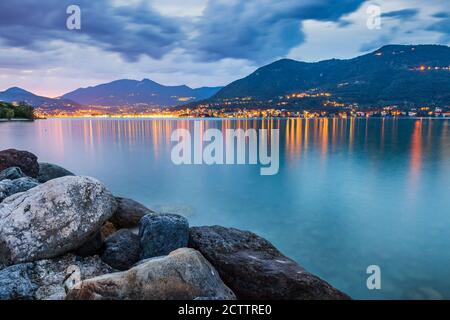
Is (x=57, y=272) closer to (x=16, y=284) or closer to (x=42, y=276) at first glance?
(x=42, y=276)

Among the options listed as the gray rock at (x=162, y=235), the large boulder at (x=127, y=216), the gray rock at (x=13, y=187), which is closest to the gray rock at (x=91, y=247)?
the gray rock at (x=162, y=235)

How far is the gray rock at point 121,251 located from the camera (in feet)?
23.3

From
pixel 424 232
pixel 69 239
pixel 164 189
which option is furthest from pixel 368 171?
pixel 69 239

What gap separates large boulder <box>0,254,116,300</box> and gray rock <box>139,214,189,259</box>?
3.31ft

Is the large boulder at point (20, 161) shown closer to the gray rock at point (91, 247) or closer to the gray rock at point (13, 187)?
the gray rock at point (13, 187)

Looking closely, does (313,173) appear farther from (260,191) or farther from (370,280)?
(370,280)

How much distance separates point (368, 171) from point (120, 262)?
2528cm

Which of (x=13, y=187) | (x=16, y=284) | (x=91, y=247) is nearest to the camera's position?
(x=16, y=284)

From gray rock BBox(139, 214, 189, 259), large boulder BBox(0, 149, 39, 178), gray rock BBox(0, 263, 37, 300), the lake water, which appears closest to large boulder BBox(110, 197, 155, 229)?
gray rock BBox(139, 214, 189, 259)

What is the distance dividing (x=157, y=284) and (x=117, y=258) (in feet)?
8.79

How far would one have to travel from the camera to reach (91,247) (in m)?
7.05

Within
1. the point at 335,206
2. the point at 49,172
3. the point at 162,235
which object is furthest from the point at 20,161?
the point at 335,206

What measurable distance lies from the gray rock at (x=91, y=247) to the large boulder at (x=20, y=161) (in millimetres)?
8401

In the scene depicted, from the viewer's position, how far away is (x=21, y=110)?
5522 inches
